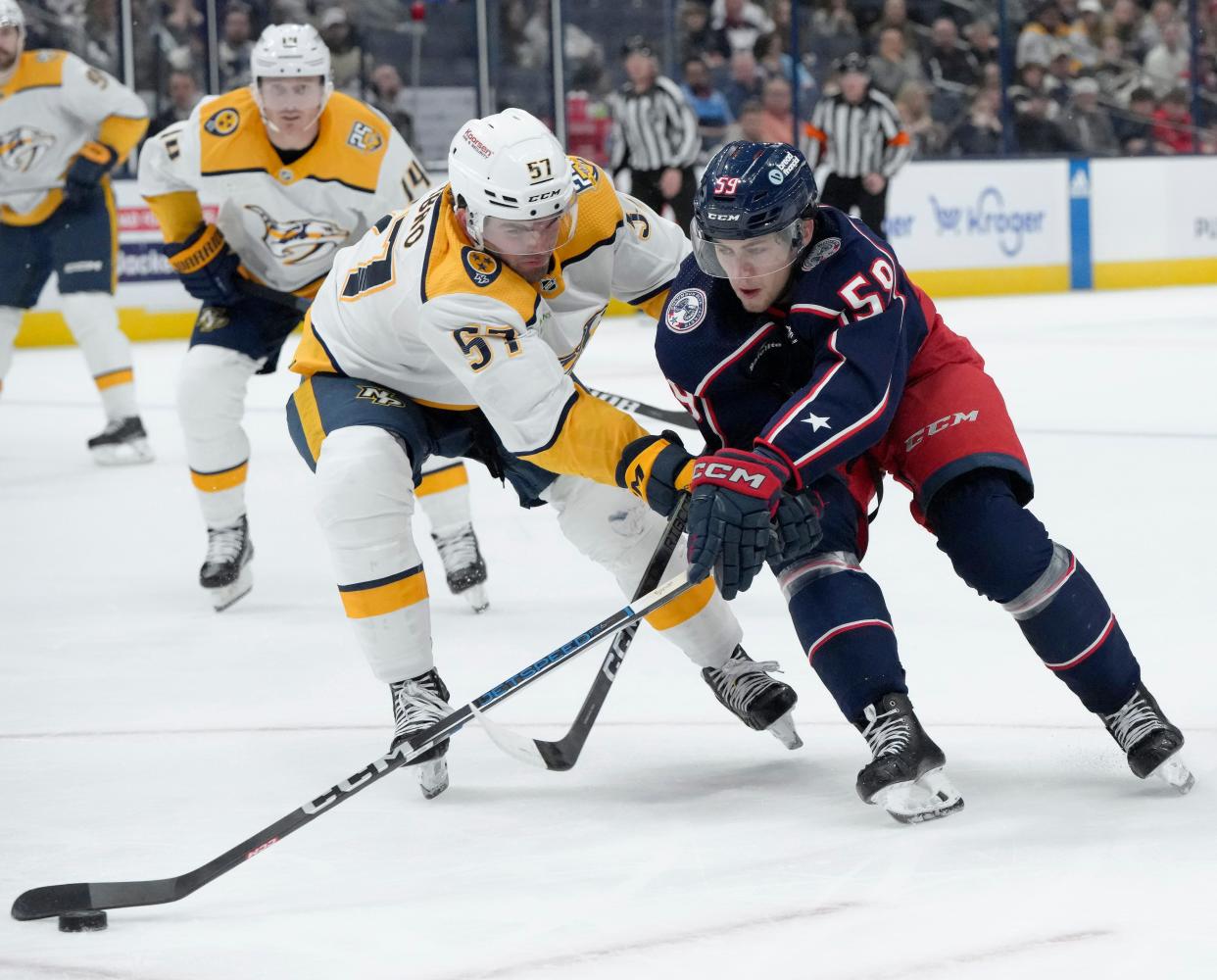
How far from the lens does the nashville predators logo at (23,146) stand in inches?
224

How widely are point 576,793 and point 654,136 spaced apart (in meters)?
7.48

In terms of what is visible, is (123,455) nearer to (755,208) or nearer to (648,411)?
(648,411)

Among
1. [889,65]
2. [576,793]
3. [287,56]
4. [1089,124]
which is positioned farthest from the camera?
[1089,124]

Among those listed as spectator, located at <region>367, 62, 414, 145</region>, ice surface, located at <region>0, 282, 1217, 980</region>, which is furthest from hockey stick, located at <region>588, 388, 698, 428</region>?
spectator, located at <region>367, 62, 414, 145</region>

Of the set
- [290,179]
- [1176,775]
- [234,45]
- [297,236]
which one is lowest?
[234,45]

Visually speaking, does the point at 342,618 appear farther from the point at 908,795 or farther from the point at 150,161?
the point at 908,795

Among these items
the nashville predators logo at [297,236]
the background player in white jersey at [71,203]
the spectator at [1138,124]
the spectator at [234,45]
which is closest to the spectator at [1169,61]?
the spectator at [1138,124]

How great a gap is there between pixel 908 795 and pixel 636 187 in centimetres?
780

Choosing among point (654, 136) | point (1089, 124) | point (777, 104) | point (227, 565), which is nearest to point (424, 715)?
point (227, 565)

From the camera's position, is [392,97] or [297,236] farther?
[392,97]

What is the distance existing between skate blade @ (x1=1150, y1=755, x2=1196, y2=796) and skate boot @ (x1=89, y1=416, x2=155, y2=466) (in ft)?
13.0

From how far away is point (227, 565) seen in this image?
376 cm

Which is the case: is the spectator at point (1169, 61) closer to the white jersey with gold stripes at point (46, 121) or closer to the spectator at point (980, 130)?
the spectator at point (980, 130)

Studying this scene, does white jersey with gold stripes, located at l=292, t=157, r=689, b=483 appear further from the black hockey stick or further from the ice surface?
the ice surface
